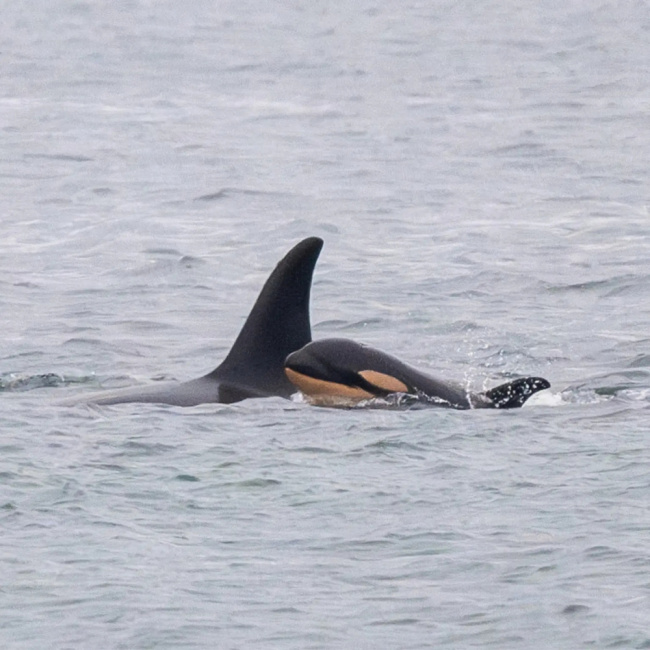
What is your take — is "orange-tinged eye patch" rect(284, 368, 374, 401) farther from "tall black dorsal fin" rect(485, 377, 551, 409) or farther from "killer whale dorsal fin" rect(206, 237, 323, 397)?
"tall black dorsal fin" rect(485, 377, 551, 409)

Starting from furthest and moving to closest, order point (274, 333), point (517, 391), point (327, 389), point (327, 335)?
point (327, 335), point (274, 333), point (327, 389), point (517, 391)

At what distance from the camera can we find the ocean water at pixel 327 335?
9.74 meters

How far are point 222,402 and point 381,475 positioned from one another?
279 cm

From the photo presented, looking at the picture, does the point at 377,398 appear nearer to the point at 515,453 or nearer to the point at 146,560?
the point at 515,453

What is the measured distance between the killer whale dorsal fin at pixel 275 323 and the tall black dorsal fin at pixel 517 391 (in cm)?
188

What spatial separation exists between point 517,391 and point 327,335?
15.9 feet

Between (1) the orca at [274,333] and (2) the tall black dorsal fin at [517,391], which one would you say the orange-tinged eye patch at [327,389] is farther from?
(2) the tall black dorsal fin at [517,391]

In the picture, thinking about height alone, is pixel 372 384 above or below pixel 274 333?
below

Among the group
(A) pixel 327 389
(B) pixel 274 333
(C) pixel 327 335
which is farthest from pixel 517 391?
(C) pixel 327 335

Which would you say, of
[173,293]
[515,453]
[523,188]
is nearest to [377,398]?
[515,453]

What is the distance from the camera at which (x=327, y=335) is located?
62.9ft

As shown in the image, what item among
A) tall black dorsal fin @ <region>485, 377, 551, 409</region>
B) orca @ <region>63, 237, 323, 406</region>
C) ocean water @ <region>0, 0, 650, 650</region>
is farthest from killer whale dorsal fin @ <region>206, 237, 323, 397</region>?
tall black dorsal fin @ <region>485, 377, 551, 409</region>

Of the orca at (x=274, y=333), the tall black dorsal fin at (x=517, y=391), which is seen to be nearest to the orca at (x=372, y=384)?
the tall black dorsal fin at (x=517, y=391)

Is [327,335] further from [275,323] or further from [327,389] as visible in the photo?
[327,389]
